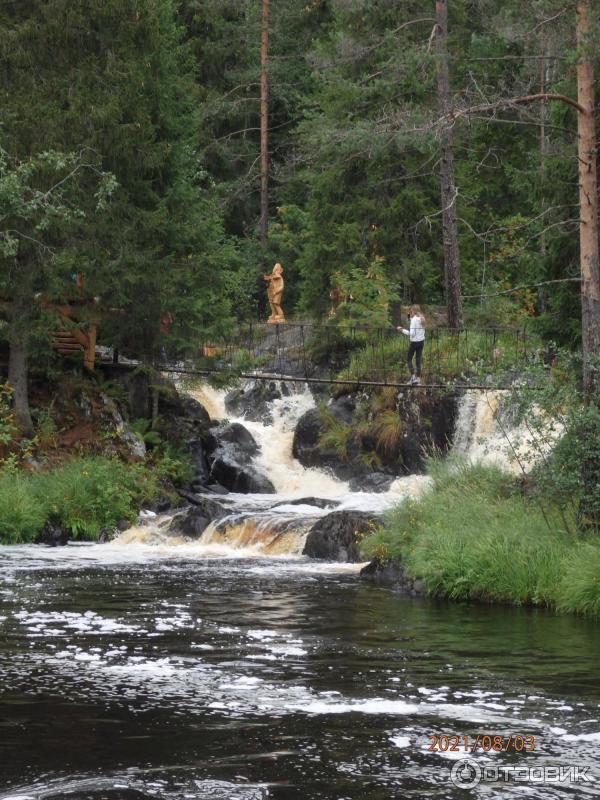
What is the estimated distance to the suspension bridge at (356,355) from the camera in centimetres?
2602

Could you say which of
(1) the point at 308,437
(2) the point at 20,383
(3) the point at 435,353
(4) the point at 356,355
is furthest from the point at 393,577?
(4) the point at 356,355

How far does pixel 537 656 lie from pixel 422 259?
881 inches

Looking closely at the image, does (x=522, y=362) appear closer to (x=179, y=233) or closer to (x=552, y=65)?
(x=552, y=65)

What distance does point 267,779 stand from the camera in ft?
25.5

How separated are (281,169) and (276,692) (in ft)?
116

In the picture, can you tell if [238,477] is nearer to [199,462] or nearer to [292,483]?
[199,462]

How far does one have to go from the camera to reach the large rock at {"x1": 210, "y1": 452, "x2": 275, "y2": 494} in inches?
1076

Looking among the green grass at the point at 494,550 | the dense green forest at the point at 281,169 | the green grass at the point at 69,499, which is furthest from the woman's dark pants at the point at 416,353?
the green grass at the point at 494,550

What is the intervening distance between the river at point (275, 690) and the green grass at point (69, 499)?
4601 millimetres

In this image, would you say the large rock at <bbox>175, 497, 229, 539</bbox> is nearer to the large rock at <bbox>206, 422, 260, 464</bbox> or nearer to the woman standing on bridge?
the large rock at <bbox>206, 422, 260, 464</bbox>

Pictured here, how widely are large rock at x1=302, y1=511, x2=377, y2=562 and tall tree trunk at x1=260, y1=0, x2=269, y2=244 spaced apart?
2534 centimetres

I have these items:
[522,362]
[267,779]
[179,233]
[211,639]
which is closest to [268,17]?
[179,233]

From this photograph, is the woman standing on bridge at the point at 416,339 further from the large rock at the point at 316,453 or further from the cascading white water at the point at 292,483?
the large rock at the point at 316,453

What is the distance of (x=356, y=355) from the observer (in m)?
31.1
